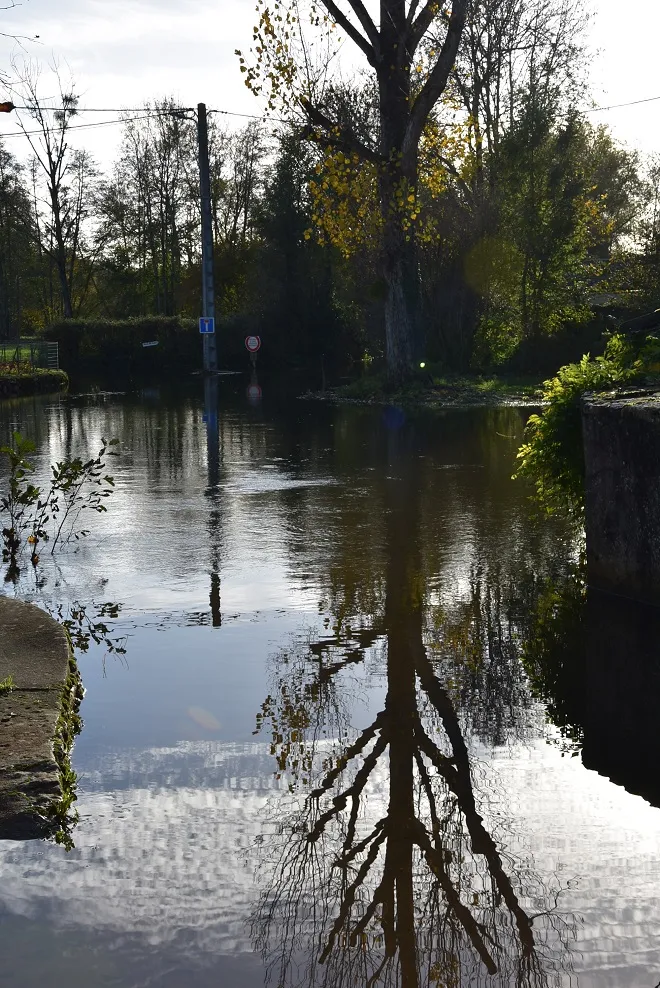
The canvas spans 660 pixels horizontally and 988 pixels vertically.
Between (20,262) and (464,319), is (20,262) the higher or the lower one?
the higher one

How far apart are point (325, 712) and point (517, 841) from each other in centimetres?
154

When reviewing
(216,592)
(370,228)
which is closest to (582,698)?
(216,592)

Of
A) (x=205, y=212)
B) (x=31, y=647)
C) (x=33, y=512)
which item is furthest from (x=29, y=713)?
(x=205, y=212)

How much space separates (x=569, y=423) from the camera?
8.37 meters

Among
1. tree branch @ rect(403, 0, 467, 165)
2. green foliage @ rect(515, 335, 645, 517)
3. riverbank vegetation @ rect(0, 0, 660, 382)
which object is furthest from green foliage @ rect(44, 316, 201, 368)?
green foliage @ rect(515, 335, 645, 517)

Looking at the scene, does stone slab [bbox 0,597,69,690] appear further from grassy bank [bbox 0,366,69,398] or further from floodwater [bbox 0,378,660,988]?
grassy bank [bbox 0,366,69,398]

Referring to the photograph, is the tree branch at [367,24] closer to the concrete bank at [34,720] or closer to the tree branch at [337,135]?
the tree branch at [337,135]

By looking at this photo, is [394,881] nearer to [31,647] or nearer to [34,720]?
[34,720]

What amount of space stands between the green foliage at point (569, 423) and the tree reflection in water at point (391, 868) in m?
3.22

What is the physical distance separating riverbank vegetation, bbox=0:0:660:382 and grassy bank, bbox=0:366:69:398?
843 centimetres

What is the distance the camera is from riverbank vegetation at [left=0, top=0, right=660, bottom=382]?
947 inches

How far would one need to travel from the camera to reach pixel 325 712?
530cm

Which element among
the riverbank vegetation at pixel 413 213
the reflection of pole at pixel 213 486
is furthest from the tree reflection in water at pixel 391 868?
the riverbank vegetation at pixel 413 213

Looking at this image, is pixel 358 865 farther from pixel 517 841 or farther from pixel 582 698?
pixel 582 698
